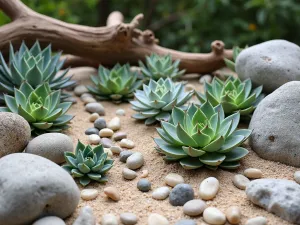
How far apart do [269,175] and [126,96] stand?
1305mm

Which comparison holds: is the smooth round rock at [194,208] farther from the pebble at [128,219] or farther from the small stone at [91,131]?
the small stone at [91,131]

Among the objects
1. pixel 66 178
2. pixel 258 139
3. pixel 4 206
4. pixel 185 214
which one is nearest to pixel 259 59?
pixel 258 139

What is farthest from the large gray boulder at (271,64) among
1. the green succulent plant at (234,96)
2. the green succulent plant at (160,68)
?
the green succulent plant at (160,68)

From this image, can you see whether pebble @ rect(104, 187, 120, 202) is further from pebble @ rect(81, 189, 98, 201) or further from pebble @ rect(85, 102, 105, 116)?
pebble @ rect(85, 102, 105, 116)

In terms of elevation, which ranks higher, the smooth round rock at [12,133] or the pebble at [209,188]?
the smooth round rock at [12,133]

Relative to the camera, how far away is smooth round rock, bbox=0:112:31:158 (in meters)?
2.12

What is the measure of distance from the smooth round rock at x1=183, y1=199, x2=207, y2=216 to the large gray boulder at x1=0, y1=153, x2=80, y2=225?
46 centimetres

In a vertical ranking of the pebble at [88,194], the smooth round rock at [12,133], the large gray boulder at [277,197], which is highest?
the smooth round rock at [12,133]

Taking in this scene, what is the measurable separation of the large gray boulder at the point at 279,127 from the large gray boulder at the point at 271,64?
0.37 meters

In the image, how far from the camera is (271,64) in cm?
273

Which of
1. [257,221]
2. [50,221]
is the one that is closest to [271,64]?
[257,221]

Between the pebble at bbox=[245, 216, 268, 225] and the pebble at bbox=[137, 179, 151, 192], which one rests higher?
the pebble at bbox=[245, 216, 268, 225]

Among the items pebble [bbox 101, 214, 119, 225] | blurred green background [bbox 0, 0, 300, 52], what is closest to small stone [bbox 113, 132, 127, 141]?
pebble [bbox 101, 214, 119, 225]

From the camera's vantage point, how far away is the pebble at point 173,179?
2.05 metres
